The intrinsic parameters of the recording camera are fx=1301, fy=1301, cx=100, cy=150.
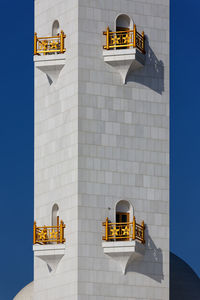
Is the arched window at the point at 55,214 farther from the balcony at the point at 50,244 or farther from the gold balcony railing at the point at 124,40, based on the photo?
the gold balcony railing at the point at 124,40

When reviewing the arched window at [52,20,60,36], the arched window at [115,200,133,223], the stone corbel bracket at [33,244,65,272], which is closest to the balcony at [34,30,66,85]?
the arched window at [52,20,60,36]

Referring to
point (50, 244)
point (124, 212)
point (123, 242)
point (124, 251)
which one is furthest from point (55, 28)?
point (124, 251)

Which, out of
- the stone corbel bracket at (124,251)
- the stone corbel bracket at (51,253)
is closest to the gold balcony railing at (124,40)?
the stone corbel bracket at (124,251)

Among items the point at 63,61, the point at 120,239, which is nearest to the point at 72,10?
the point at 63,61

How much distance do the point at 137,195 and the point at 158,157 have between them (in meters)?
1.66

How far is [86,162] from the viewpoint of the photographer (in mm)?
44312

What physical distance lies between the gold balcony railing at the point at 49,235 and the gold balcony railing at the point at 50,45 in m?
6.09

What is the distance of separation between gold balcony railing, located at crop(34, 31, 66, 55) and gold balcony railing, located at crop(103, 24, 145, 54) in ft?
5.02

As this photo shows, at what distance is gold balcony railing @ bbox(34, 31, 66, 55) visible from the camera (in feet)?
149

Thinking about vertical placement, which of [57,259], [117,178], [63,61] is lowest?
[57,259]

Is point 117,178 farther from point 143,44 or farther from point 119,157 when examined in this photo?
point 143,44

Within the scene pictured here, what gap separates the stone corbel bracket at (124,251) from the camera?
43531 millimetres

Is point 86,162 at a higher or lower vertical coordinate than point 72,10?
lower

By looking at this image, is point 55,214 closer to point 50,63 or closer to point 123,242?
point 123,242
